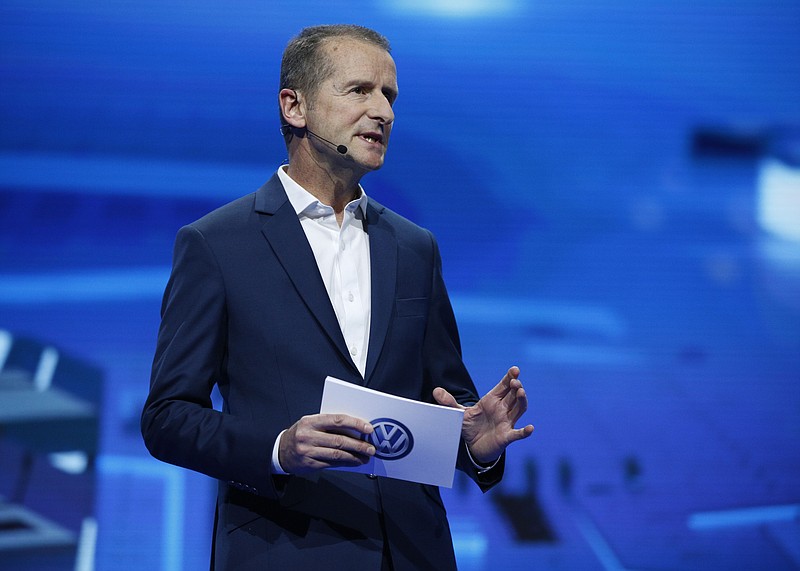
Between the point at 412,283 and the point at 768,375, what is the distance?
2134 mm

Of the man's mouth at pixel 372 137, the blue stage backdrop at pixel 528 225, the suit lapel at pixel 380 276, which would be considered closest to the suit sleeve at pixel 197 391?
the suit lapel at pixel 380 276

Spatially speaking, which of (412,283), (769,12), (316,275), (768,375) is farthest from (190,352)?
(769,12)

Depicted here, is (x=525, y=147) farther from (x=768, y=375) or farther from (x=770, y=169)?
(x=768, y=375)

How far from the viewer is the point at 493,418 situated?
5.38 feet

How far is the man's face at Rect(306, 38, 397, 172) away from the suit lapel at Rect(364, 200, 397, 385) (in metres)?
0.12

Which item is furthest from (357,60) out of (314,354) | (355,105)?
(314,354)

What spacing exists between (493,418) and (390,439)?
0.26 m

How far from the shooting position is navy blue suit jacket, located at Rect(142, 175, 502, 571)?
154cm

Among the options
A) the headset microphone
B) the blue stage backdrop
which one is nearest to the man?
the headset microphone

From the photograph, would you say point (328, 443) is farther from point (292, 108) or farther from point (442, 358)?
point (292, 108)

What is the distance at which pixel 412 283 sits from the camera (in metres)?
1.80

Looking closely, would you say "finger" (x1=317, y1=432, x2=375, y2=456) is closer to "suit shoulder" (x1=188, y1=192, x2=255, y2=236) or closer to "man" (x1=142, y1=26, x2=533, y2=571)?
"man" (x1=142, y1=26, x2=533, y2=571)

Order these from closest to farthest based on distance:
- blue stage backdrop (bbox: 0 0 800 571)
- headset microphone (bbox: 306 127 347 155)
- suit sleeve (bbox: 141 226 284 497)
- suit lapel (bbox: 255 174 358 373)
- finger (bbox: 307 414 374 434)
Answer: finger (bbox: 307 414 374 434), suit sleeve (bbox: 141 226 284 497), suit lapel (bbox: 255 174 358 373), headset microphone (bbox: 306 127 347 155), blue stage backdrop (bbox: 0 0 800 571)

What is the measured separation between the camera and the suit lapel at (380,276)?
Answer: 1653 millimetres
